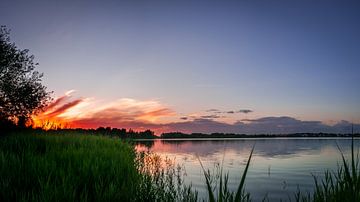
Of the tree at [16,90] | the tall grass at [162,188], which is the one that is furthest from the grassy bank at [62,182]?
the tree at [16,90]

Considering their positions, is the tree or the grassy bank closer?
the grassy bank

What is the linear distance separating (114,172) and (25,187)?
299 centimetres

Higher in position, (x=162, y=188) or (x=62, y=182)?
(x=62, y=182)

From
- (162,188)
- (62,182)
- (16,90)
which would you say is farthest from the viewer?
(16,90)

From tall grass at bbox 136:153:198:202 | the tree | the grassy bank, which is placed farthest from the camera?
the tree

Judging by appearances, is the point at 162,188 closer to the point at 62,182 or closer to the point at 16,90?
the point at 62,182

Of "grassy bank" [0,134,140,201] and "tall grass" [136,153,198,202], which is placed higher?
"grassy bank" [0,134,140,201]

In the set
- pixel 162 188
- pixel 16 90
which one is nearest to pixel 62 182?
pixel 162 188

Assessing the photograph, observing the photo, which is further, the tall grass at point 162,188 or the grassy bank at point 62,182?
the tall grass at point 162,188

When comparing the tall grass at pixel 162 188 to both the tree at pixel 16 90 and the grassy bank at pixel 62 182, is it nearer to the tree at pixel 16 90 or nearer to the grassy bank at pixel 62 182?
the grassy bank at pixel 62 182

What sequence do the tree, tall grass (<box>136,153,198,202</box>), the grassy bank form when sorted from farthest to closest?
the tree
tall grass (<box>136,153,198,202</box>)
the grassy bank

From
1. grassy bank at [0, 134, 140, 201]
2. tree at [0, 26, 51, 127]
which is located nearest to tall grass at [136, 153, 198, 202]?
grassy bank at [0, 134, 140, 201]

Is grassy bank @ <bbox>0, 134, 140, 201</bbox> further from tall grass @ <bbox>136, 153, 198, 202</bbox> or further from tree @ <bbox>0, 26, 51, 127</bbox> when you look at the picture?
tree @ <bbox>0, 26, 51, 127</bbox>

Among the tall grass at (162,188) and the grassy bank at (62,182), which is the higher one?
the grassy bank at (62,182)
